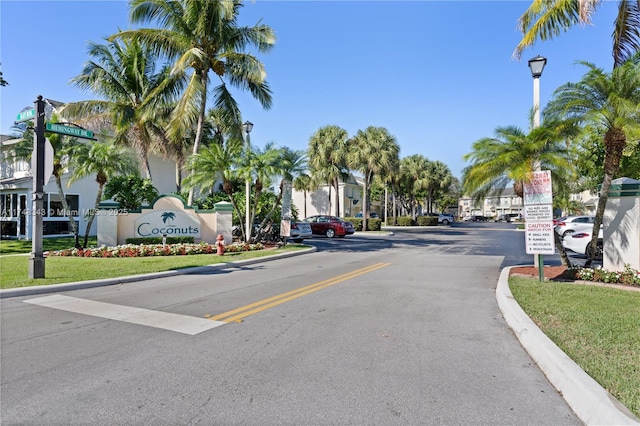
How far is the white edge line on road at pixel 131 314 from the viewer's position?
590 cm

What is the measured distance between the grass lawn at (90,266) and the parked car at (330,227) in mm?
11991

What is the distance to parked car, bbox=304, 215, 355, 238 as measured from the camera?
1083 inches

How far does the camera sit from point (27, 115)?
9680 millimetres

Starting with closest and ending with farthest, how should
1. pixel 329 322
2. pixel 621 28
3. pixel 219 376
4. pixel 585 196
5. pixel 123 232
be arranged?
pixel 219 376 < pixel 329 322 < pixel 621 28 < pixel 123 232 < pixel 585 196

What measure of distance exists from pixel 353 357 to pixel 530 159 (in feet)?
25.2

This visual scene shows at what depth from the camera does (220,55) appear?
61.7 ft

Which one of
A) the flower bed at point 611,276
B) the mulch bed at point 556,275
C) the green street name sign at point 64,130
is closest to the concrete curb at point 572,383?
the mulch bed at point 556,275

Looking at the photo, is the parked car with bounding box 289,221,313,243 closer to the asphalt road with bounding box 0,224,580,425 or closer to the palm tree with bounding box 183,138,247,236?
the palm tree with bounding box 183,138,247,236

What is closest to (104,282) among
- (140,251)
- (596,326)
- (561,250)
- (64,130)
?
(64,130)

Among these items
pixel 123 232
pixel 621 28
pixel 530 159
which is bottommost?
pixel 123 232

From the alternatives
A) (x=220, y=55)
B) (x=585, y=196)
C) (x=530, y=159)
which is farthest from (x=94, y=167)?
(x=585, y=196)

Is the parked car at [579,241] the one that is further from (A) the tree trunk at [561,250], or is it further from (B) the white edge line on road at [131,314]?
(B) the white edge line on road at [131,314]

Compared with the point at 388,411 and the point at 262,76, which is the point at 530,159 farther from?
the point at 262,76

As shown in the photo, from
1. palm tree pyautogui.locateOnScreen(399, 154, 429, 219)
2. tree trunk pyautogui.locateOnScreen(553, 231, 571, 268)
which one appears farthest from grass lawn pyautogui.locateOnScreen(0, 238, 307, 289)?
palm tree pyautogui.locateOnScreen(399, 154, 429, 219)
